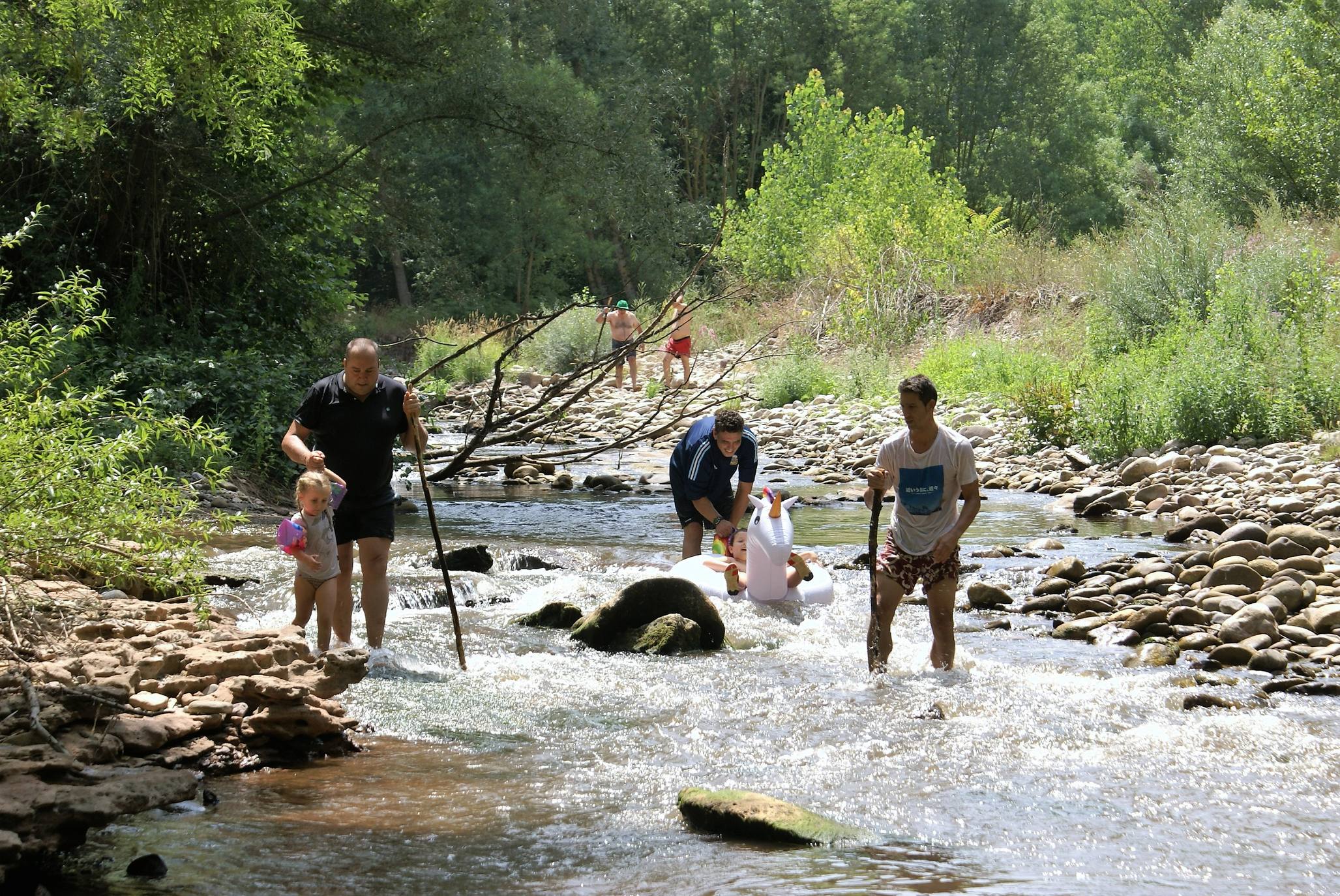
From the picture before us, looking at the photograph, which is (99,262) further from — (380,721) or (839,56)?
(839,56)

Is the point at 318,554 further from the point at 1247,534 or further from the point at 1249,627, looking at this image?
the point at 1247,534

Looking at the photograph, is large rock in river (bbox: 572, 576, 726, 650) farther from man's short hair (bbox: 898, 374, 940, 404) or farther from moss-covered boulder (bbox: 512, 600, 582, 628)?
man's short hair (bbox: 898, 374, 940, 404)

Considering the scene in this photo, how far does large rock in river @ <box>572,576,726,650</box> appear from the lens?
840 cm

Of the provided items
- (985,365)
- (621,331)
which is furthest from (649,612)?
(985,365)

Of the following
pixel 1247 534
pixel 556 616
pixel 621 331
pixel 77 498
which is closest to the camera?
pixel 77 498

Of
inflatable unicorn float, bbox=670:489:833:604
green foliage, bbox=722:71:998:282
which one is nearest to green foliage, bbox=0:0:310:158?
inflatable unicorn float, bbox=670:489:833:604

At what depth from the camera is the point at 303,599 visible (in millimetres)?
7266

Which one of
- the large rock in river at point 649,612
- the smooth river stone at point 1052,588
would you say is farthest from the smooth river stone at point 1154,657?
the large rock in river at point 649,612

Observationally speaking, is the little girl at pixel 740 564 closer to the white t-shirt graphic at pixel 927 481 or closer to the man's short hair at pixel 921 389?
the white t-shirt graphic at pixel 927 481

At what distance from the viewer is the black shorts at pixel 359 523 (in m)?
7.34

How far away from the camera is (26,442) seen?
19.9ft

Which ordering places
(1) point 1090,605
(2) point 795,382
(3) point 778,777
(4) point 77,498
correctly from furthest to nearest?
(2) point 795,382 < (1) point 1090,605 < (4) point 77,498 < (3) point 778,777

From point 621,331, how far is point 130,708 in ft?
53.2

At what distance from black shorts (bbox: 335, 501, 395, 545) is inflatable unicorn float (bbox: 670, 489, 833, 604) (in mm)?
2589
